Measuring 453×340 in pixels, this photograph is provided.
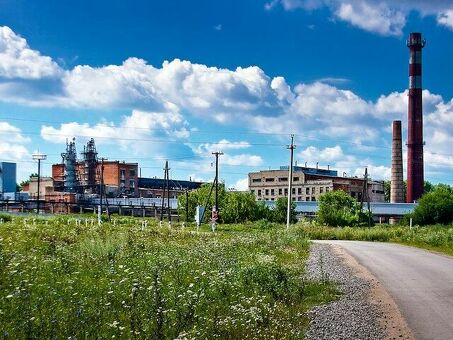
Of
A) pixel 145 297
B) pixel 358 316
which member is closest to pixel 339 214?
pixel 358 316

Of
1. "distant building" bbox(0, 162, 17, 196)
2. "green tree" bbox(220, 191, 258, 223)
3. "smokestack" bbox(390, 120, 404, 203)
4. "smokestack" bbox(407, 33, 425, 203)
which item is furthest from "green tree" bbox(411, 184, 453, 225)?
"distant building" bbox(0, 162, 17, 196)

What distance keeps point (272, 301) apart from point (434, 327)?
3233 millimetres

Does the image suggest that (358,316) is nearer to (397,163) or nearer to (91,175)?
(397,163)

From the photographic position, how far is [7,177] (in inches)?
4732

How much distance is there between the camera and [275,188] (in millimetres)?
132750

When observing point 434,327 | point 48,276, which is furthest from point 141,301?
point 434,327

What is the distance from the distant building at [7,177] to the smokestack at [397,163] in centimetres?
7626

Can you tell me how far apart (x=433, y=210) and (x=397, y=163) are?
15.9 m

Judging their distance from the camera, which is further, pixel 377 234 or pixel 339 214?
pixel 339 214

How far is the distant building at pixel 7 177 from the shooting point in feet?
391

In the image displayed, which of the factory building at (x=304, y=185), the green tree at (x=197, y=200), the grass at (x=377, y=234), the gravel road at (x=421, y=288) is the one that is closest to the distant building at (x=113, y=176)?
the factory building at (x=304, y=185)

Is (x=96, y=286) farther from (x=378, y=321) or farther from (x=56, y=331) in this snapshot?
(x=378, y=321)

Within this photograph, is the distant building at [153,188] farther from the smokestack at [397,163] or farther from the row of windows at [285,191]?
the smokestack at [397,163]

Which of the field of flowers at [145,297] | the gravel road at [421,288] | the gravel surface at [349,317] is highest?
the field of flowers at [145,297]
